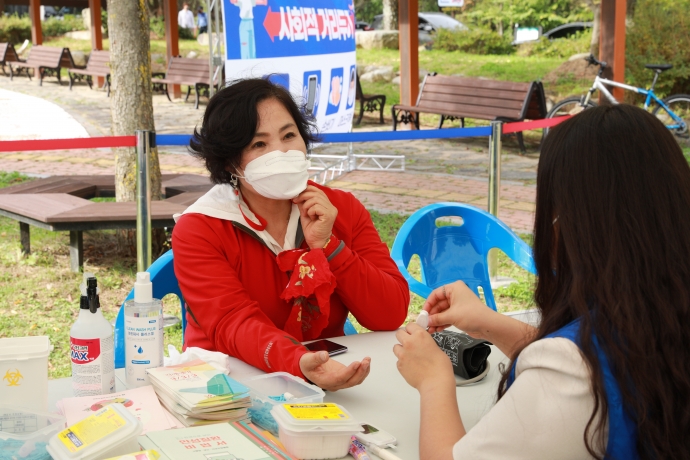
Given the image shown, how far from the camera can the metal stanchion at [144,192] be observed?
3.52m

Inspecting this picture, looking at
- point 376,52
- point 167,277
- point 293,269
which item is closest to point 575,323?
point 293,269

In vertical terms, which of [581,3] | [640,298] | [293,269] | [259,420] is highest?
[581,3]

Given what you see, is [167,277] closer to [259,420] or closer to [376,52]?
[259,420]

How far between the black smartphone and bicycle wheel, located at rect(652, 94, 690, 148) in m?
8.14

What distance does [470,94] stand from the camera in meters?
10.5

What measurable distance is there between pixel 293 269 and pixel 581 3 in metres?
26.4

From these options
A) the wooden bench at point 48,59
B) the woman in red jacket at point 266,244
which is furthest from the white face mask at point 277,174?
the wooden bench at point 48,59

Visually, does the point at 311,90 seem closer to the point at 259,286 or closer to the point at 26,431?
the point at 259,286

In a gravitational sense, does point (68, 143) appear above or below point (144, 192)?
above

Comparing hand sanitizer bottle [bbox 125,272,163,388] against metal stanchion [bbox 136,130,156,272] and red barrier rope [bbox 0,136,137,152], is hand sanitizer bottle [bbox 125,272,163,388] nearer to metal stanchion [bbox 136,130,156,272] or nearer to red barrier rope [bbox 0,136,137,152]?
metal stanchion [bbox 136,130,156,272]

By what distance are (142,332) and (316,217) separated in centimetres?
72

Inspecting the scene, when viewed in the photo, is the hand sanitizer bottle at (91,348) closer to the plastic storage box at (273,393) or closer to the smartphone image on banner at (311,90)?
the plastic storage box at (273,393)

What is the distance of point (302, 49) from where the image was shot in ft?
19.2

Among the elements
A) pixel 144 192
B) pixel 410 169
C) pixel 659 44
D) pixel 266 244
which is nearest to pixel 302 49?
pixel 144 192
